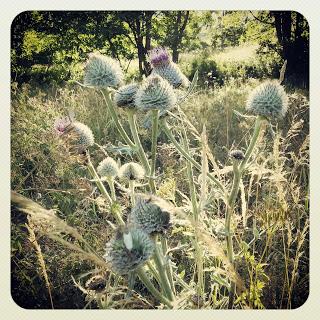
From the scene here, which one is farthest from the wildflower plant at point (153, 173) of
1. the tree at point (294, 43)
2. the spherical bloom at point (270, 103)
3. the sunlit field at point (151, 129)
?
the tree at point (294, 43)

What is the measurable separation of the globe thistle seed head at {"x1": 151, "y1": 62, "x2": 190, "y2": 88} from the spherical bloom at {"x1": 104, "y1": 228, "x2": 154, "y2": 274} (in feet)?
2.67

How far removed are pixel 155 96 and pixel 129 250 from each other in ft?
2.18

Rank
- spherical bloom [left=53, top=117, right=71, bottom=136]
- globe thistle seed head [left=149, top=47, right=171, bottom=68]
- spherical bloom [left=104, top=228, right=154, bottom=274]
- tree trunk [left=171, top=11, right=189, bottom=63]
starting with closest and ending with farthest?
spherical bloom [left=104, top=228, right=154, bottom=274] < spherical bloom [left=53, top=117, right=71, bottom=136] < globe thistle seed head [left=149, top=47, right=171, bottom=68] < tree trunk [left=171, top=11, right=189, bottom=63]

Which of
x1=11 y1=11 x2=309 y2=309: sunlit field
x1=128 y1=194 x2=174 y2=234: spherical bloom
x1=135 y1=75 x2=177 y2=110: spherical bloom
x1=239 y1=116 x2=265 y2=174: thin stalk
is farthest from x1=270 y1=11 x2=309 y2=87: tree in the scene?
x1=128 y1=194 x2=174 y2=234: spherical bloom

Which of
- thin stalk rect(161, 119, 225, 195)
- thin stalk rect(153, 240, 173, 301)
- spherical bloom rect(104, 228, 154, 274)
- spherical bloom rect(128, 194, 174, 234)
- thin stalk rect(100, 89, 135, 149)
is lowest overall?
thin stalk rect(153, 240, 173, 301)

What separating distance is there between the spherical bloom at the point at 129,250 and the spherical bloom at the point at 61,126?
65cm

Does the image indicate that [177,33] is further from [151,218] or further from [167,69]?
[151,218]

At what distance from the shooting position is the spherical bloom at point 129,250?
1.80 m

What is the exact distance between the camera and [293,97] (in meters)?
2.39

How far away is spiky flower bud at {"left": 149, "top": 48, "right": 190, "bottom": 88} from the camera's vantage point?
91.1 inches

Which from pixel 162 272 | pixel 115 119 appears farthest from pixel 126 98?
pixel 162 272

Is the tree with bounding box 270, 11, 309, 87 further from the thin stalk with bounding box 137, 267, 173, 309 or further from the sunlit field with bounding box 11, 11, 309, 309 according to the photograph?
the thin stalk with bounding box 137, 267, 173, 309

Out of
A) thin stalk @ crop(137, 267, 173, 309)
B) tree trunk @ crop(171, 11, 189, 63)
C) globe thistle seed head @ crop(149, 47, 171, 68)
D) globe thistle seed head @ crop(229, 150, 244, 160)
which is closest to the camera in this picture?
thin stalk @ crop(137, 267, 173, 309)

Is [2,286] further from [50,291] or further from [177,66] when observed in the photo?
[177,66]
